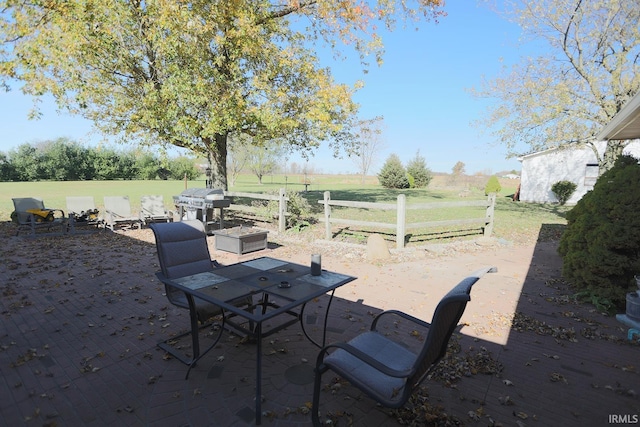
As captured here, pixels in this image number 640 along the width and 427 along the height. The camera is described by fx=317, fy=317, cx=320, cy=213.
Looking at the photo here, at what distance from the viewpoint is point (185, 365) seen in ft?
9.66

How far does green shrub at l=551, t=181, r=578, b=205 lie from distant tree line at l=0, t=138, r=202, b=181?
30140mm

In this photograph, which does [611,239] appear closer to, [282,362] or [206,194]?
[282,362]

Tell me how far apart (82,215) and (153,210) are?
1891 mm

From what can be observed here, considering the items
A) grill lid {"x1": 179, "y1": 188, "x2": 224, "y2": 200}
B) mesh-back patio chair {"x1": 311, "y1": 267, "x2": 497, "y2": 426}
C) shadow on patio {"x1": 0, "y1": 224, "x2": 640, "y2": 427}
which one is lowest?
shadow on patio {"x1": 0, "y1": 224, "x2": 640, "y2": 427}

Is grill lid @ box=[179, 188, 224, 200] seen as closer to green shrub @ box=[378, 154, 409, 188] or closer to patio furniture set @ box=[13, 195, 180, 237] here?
patio furniture set @ box=[13, 195, 180, 237]

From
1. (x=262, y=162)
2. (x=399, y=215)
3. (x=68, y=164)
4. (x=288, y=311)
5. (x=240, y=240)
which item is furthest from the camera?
(x=262, y=162)

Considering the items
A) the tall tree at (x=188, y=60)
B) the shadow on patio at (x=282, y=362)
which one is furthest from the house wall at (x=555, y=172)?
the shadow on patio at (x=282, y=362)

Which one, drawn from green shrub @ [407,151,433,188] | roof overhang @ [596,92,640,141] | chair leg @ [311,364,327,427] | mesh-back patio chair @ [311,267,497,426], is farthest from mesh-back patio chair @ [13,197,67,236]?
green shrub @ [407,151,433,188]

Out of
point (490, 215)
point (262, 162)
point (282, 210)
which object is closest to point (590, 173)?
point (490, 215)

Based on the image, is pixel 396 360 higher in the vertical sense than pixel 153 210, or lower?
lower

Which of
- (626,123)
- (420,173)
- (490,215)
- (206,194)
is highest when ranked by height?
(420,173)

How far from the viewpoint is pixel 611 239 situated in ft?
14.3

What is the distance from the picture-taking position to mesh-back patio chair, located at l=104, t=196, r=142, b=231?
31.1ft

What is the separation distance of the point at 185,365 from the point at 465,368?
2.60 meters
